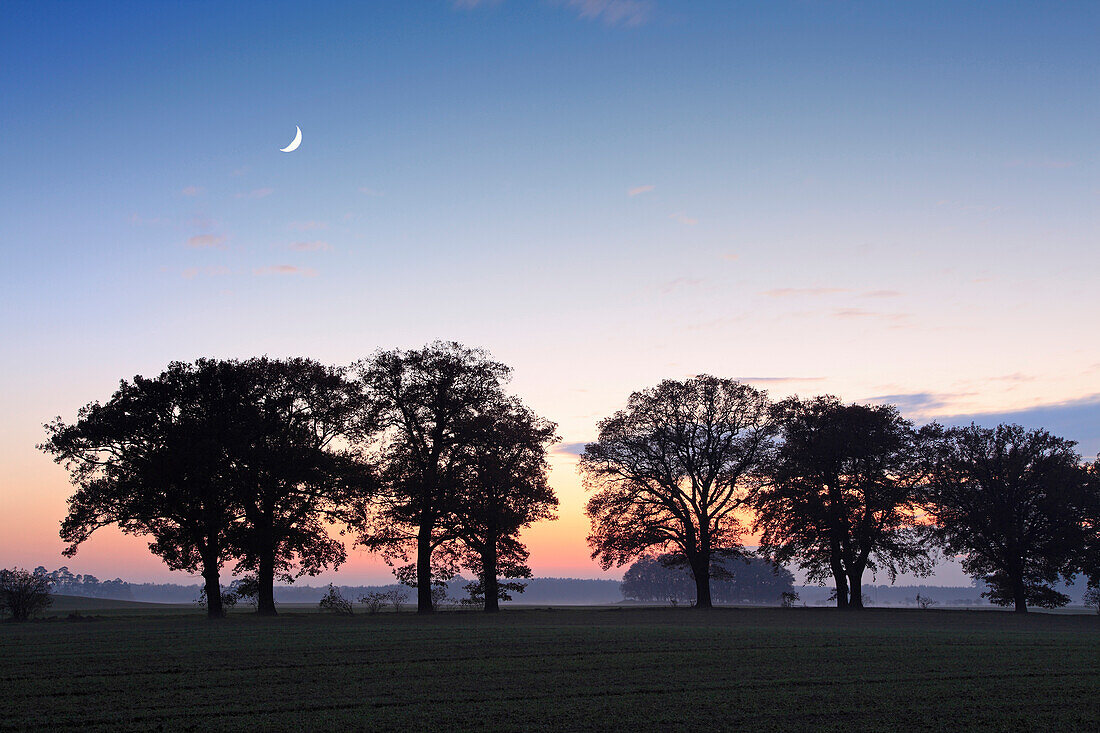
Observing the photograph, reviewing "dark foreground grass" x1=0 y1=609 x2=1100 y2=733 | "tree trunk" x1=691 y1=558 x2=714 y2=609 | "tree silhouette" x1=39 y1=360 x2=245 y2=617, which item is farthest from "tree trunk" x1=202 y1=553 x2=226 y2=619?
"tree trunk" x1=691 y1=558 x2=714 y2=609

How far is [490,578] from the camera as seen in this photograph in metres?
54.4

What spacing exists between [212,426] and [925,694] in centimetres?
4170

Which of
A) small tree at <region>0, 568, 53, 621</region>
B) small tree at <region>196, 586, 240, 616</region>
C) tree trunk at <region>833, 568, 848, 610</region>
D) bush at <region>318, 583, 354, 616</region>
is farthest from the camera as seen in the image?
tree trunk at <region>833, 568, 848, 610</region>

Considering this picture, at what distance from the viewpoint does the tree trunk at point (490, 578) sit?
53938 mm

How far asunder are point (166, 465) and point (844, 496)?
152 feet

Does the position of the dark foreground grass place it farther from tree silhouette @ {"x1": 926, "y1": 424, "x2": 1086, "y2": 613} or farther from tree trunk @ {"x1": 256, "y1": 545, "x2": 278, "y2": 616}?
tree silhouette @ {"x1": 926, "y1": 424, "x2": 1086, "y2": 613}

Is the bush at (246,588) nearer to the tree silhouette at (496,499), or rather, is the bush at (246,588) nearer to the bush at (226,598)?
the bush at (226,598)

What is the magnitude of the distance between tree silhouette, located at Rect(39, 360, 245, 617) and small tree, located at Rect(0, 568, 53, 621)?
269 cm

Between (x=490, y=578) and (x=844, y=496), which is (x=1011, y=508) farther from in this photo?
(x=490, y=578)

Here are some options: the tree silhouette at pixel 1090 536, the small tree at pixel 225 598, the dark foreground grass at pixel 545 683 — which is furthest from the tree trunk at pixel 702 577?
the dark foreground grass at pixel 545 683

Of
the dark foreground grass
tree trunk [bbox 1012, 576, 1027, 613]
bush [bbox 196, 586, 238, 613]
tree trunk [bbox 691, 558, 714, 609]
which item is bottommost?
tree trunk [bbox 1012, 576, 1027, 613]

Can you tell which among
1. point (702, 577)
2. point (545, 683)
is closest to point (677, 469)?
point (702, 577)

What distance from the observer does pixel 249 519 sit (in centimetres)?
4931

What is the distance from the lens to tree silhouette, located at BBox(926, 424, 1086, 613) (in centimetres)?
6341
